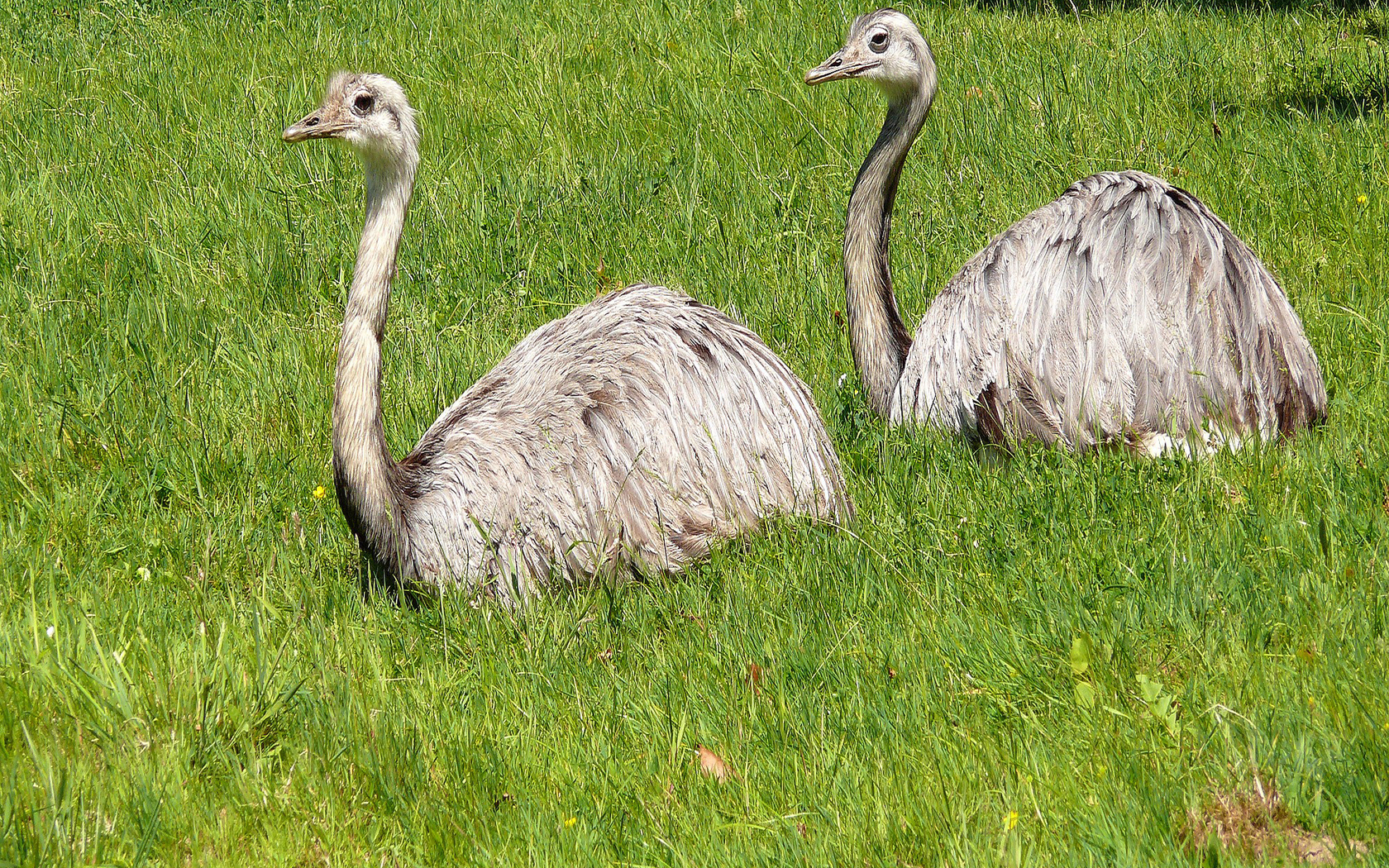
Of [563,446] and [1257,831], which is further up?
[563,446]

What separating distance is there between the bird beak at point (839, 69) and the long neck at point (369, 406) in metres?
2.08

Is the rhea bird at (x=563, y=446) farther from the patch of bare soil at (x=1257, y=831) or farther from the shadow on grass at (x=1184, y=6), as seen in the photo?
the shadow on grass at (x=1184, y=6)

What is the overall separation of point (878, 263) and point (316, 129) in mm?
2294

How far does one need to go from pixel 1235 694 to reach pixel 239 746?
2332 millimetres

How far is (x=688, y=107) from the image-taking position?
7633mm

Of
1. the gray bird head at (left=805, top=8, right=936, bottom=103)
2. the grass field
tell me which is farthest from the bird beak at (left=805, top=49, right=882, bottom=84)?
the grass field

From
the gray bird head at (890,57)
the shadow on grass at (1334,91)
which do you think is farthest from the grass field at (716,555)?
the gray bird head at (890,57)

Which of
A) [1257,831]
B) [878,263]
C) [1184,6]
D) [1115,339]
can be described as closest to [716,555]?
[1115,339]

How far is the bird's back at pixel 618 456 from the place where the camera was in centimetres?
432

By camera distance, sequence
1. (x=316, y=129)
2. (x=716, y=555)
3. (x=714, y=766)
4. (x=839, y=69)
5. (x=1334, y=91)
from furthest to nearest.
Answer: (x=1334, y=91) → (x=839, y=69) → (x=316, y=129) → (x=716, y=555) → (x=714, y=766)

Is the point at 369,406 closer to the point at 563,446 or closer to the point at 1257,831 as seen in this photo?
the point at 563,446

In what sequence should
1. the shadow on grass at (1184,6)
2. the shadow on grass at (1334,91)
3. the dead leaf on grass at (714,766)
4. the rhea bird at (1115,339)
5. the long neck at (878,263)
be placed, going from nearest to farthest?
the dead leaf on grass at (714,766) → the rhea bird at (1115,339) → the long neck at (878,263) → the shadow on grass at (1334,91) → the shadow on grass at (1184,6)

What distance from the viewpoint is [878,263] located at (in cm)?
550

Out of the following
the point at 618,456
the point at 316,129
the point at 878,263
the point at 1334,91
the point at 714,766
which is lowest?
the point at 714,766
